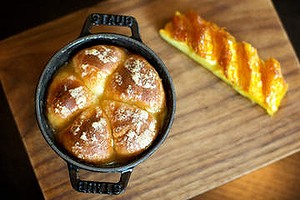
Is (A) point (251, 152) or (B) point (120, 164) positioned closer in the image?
(B) point (120, 164)

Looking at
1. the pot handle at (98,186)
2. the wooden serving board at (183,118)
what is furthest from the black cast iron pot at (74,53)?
the wooden serving board at (183,118)

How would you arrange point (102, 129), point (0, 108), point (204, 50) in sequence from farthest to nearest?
point (0, 108), point (204, 50), point (102, 129)

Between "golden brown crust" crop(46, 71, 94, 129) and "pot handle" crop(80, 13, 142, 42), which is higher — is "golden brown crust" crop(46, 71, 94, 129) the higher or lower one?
the lower one

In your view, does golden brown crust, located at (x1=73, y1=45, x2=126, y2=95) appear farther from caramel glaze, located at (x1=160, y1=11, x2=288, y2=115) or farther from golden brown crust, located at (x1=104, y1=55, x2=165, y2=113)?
caramel glaze, located at (x1=160, y1=11, x2=288, y2=115)

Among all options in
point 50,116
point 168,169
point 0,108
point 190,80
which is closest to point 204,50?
point 190,80

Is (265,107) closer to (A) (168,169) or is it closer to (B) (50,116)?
(A) (168,169)

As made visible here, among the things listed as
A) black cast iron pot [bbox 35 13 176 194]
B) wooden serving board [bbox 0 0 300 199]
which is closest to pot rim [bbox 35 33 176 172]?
black cast iron pot [bbox 35 13 176 194]

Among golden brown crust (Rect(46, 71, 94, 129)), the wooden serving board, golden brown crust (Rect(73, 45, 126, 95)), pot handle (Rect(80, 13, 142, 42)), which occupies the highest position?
pot handle (Rect(80, 13, 142, 42))
